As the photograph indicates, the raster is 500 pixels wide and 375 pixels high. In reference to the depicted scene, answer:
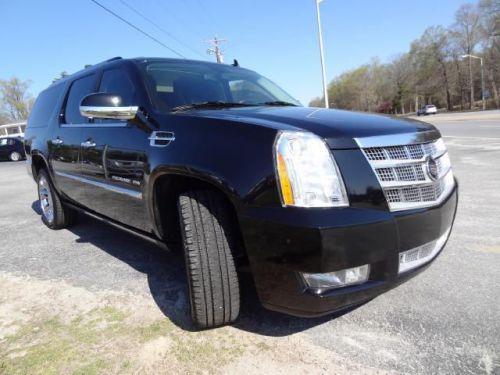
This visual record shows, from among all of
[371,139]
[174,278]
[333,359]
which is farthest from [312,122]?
[174,278]

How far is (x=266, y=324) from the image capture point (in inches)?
98.0

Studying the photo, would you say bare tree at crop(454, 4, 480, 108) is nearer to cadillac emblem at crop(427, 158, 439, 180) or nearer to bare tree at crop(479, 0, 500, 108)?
bare tree at crop(479, 0, 500, 108)

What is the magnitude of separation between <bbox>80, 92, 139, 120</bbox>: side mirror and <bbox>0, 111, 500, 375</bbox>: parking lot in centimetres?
130

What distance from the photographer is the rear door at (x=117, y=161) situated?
9.21ft

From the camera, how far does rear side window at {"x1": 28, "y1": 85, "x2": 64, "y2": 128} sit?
4.63m

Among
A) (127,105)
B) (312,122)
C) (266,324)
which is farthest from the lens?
(127,105)

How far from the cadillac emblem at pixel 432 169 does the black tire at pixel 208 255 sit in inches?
Answer: 44.4

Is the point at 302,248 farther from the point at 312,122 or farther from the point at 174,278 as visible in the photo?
the point at 174,278

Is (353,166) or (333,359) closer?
(353,166)

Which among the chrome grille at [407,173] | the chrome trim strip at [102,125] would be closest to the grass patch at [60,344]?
the chrome trim strip at [102,125]

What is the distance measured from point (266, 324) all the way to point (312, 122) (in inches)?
49.0

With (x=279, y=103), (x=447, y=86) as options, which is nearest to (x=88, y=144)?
(x=279, y=103)

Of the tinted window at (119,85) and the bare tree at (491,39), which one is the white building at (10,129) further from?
the bare tree at (491,39)

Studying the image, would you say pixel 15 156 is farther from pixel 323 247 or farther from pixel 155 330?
pixel 323 247
